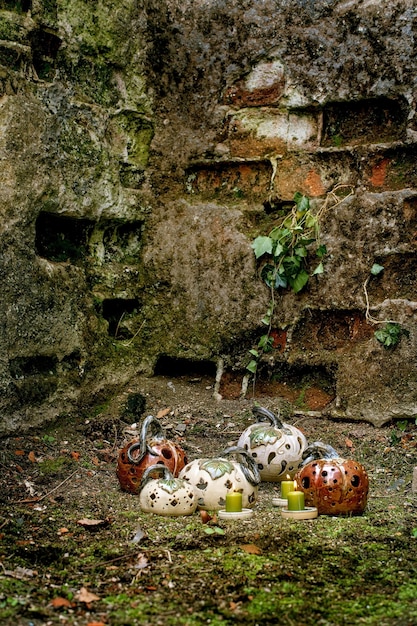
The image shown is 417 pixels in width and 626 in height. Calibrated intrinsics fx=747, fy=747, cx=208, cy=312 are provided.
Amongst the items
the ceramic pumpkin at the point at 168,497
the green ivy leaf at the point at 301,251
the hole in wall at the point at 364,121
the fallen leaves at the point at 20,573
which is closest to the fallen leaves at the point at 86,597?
the fallen leaves at the point at 20,573

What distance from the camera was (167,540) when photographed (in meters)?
2.92

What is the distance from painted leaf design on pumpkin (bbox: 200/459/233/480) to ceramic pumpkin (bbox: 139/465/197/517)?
11 cm

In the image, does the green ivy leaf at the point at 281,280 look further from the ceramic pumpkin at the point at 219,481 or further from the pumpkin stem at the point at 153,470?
the pumpkin stem at the point at 153,470

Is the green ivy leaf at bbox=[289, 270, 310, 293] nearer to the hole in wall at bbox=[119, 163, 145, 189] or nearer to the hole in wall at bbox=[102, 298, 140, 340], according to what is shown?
the hole in wall at bbox=[102, 298, 140, 340]

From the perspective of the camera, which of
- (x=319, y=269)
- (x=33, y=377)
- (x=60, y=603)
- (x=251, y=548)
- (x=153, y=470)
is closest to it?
(x=60, y=603)

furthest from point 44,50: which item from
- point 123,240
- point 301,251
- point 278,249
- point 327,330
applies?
point 327,330

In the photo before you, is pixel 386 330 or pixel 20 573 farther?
pixel 386 330

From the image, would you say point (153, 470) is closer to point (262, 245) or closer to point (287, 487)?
point (287, 487)

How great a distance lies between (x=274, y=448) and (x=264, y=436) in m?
0.08

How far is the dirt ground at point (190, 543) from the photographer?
2.26 m

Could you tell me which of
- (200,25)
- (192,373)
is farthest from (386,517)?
(200,25)

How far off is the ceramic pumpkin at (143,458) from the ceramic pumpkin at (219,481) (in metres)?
0.24

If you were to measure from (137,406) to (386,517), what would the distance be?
188 centimetres

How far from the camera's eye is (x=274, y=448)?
12.4 ft
